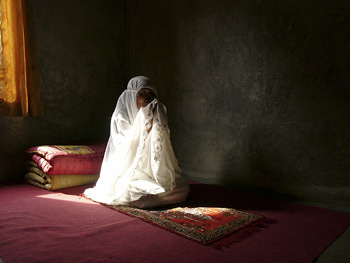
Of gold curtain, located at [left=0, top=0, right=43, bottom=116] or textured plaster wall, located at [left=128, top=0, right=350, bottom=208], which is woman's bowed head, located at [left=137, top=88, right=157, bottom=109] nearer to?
textured plaster wall, located at [left=128, top=0, right=350, bottom=208]

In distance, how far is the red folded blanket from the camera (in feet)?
12.3

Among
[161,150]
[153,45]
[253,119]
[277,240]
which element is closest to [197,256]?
[277,240]

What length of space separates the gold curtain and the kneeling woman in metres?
1.40

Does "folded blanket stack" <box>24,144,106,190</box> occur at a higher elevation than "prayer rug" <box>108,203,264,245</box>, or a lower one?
higher

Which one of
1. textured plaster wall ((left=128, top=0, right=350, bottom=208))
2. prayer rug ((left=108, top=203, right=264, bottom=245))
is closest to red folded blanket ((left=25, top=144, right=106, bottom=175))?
prayer rug ((left=108, top=203, right=264, bottom=245))

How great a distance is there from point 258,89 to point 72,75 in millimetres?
2953

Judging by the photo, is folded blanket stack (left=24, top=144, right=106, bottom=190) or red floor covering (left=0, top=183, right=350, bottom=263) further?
folded blanket stack (left=24, top=144, right=106, bottom=190)

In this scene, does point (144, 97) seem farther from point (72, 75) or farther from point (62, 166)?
point (72, 75)

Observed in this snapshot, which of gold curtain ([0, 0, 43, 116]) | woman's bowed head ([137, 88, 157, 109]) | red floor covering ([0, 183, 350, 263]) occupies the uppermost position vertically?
gold curtain ([0, 0, 43, 116])

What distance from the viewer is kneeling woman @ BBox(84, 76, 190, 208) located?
3.14 meters

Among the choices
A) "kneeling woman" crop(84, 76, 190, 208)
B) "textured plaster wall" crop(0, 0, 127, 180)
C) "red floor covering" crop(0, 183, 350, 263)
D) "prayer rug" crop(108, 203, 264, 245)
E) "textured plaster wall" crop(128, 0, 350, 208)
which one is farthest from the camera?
"textured plaster wall" crop(0, 0, 127, 180)

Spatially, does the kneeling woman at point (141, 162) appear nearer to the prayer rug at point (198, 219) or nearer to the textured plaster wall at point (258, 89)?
the prayer rug at point (198, 219)

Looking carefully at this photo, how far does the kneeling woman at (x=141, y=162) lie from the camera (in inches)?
124

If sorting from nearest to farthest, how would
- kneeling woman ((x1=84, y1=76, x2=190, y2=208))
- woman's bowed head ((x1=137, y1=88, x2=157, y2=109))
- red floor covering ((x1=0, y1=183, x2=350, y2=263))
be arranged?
red floor covering ((x1=0, y1=183, x2=350, y2=263)) < kneeling woman ((x1=84, y1=76, x2=190, y2=208)) < woman's bowed head ((x1=137, y1=88, x2=157, y2=109))
